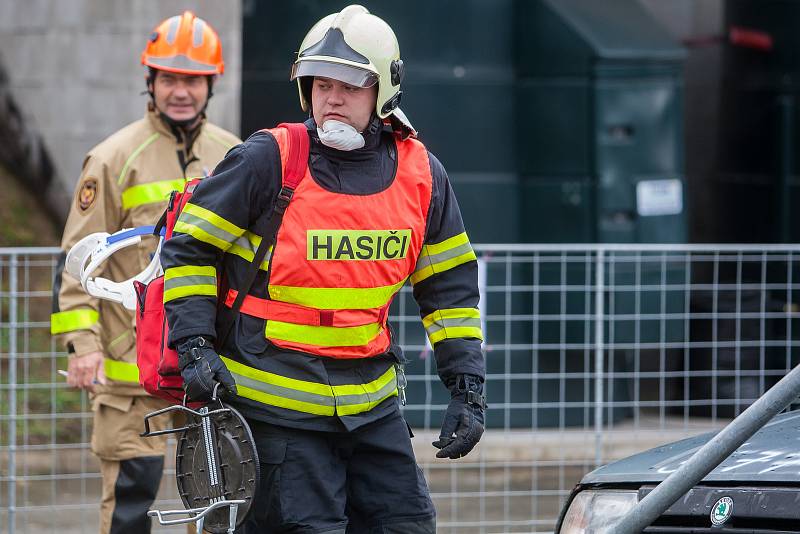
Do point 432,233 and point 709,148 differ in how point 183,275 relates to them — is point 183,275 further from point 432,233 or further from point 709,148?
point 709,148

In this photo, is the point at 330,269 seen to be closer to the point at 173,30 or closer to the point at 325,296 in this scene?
the point at 325,296

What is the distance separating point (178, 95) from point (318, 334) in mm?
1740

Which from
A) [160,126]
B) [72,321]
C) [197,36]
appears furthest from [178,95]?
[72,321]

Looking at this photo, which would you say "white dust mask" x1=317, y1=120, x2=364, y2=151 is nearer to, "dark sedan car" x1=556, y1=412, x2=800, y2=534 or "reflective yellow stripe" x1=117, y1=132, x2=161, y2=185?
"dark sedan car" x1=556, y1=412, x2=800, y2=534

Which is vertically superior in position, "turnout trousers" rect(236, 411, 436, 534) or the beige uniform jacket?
the beige uniform jacket

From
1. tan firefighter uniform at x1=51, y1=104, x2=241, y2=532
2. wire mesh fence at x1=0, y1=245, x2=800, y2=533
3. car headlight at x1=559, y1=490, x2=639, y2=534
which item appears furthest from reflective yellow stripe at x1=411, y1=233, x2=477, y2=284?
wire mesh fence at x1=0, y1=245, x2=800, y2=533

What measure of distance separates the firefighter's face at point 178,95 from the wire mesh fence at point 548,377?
1.97 meters

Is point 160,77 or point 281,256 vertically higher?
point 160,77

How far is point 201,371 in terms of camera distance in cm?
362

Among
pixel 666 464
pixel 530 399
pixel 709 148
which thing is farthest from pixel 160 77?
pixel 709 148

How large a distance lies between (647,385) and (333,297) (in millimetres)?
6052

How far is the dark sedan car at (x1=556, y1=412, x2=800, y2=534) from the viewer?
3242mm

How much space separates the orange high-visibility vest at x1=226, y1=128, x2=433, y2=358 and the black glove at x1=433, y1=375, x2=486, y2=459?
318 mm

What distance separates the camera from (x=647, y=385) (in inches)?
373
